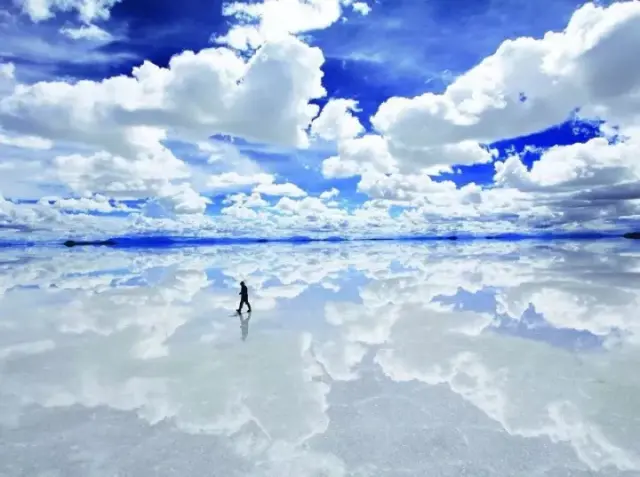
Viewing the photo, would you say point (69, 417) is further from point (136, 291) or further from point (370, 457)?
point (136, 291)

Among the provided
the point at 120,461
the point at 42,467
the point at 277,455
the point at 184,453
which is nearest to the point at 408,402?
the point at 277,455

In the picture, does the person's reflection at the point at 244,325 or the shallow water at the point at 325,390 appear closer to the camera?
the shallow water at the point at 325,390

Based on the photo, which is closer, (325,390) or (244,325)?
(325,390)

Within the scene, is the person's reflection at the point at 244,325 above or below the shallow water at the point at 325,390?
below

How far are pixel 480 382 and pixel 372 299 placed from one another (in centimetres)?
1192

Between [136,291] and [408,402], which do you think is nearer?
[408,402]

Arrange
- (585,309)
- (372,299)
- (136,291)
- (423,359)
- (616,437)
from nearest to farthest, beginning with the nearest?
(616,437) → (423,359) → (585,309) → (372,299) → (136,291)

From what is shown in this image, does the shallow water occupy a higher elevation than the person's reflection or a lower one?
higher

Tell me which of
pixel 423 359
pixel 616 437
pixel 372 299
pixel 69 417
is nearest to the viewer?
pixel 616 437

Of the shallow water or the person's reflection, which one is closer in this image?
the shallow water

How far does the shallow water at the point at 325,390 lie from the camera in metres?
6.80

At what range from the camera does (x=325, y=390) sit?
9648 mm

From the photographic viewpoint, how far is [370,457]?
22.5 ft

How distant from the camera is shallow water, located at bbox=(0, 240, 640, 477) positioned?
22.3ft
